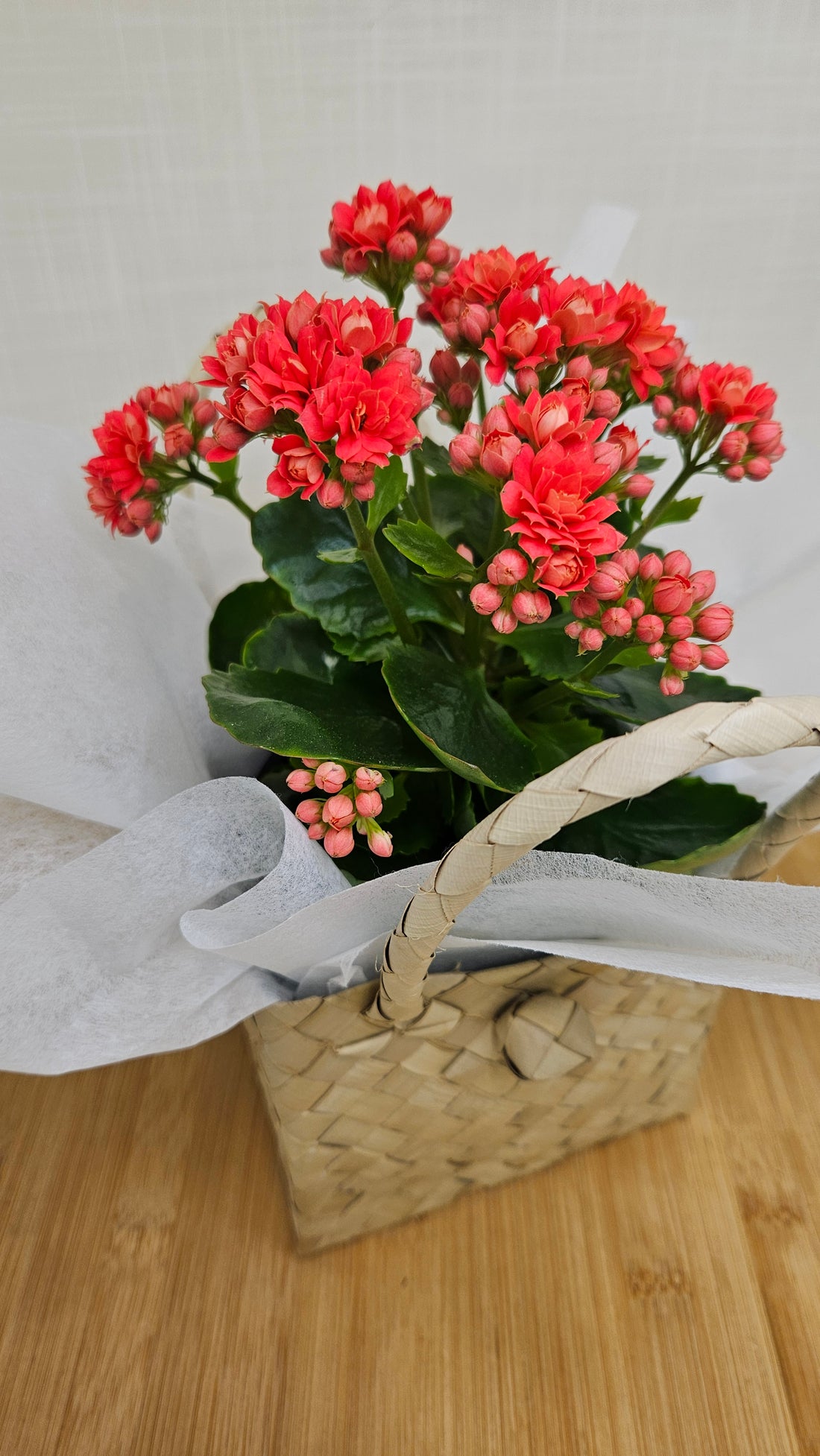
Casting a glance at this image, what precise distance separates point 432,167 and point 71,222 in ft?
0.96

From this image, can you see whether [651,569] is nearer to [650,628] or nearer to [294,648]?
[650,628]

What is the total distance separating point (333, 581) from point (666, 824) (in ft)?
0.60

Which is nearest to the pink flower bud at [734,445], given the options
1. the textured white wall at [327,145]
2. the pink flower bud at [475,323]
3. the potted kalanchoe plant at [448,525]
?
the potted kalanchoe plant at [448,525]

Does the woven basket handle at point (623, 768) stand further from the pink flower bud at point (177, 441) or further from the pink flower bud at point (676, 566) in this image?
the pink flower bud at point (177, 441)

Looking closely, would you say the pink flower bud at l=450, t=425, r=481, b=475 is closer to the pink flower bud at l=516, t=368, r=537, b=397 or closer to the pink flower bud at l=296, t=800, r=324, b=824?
the pink flower bud at l=516, t=368, r=537, b=397

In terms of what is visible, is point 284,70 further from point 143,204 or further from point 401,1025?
point 401,1025

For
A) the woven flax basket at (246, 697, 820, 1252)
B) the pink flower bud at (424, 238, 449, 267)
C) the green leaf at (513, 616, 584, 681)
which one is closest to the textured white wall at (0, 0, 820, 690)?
the pink flower bud at (424, 238, 449, 267)

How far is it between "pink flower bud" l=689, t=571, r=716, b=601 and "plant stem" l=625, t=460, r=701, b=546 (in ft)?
0.17

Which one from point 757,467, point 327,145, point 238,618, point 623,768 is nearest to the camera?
point 623,768

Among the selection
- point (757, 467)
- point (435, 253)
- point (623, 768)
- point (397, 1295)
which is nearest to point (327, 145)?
point (435, 253)

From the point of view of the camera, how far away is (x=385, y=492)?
0.34m

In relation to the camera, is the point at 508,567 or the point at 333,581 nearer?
the point at 508,567

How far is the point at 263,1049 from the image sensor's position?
415 mm

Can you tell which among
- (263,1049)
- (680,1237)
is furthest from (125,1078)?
(680,1237)
